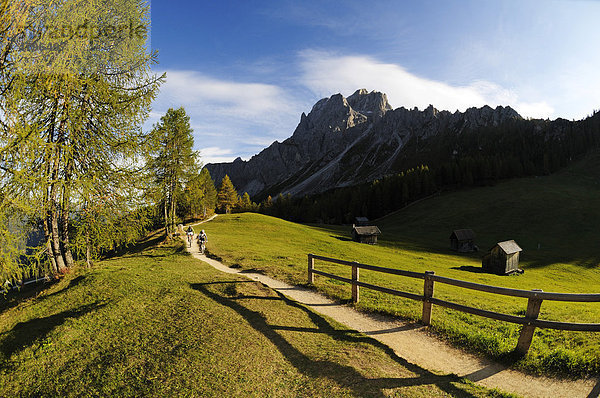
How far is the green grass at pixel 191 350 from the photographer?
6.39 meters

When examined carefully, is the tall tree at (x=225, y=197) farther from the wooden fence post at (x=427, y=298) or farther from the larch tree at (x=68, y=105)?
the wooden fence post at (x=427, y=298)

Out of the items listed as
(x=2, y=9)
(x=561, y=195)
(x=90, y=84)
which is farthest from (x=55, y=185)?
(x=561, y=195)

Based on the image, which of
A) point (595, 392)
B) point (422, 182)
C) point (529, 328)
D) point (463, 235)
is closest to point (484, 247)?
point (463, 235)

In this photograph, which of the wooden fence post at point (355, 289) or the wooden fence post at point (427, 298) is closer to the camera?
the wooden fence post at point (427, 298)

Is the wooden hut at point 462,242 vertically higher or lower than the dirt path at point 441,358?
lower

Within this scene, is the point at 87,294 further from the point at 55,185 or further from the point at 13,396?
the point at 13,396

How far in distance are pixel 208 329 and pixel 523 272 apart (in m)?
53.0

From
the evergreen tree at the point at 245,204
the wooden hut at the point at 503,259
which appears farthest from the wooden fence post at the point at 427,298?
the evergreen tree at the point at 245,204

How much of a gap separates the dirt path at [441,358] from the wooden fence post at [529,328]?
2.85 feet

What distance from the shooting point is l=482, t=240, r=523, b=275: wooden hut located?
141 feet

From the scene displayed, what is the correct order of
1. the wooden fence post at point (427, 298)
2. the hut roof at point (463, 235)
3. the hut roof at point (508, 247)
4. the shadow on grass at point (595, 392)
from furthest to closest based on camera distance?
the hut roof at point (463, 235)
the hut roof at point (508, 247)
the wooden fence post at point (427, 298)
the shadow on grass at point (595, 392)

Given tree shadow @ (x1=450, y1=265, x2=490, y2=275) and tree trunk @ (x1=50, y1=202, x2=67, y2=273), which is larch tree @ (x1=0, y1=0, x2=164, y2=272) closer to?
tree trunk @ (x1=50, y1=202, x2=67, y2=273)

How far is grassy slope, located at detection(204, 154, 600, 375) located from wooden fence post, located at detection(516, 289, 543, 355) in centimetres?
28

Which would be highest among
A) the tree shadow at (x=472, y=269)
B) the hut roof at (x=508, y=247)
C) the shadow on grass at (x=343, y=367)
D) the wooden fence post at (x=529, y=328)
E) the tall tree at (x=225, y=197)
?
the tall tree at (x=225, y=197)
